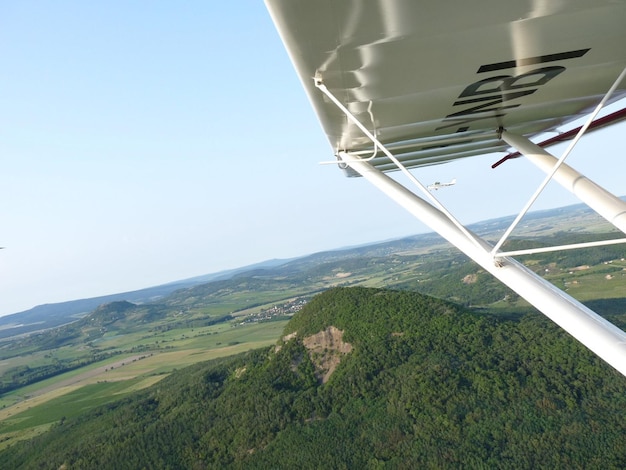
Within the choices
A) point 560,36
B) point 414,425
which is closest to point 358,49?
point 560,36

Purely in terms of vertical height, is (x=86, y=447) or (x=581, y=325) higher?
(x=581, y=325)

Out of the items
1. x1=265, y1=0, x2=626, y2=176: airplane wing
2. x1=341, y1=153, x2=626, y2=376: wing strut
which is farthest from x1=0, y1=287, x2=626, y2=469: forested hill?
x1=265, y1=0, x2=626, y2=176: airplane wing

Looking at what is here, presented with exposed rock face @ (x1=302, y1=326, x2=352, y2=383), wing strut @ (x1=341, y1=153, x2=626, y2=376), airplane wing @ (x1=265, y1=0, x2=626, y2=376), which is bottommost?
exposed rock face @ (x1=302, y1=326, x2=352, y2=383)

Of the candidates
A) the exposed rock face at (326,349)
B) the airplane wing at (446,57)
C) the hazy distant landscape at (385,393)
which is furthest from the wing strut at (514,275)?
the exposed rock face at (326,349)

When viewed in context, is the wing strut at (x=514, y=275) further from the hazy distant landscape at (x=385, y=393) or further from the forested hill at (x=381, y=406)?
the hazy distant landscape at (x=385, y=393)

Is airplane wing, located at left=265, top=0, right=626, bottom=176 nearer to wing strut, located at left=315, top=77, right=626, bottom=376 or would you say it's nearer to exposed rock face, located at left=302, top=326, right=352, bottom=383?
wing strut, located at left=315, top=77, right=626, bottom=376

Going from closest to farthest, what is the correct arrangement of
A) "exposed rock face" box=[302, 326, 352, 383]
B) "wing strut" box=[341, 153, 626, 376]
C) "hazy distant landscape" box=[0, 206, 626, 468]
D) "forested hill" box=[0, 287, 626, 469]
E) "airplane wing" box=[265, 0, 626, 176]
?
"airplane wing" box=[265, 0, 626, 176] → "wing strut" box=[341, 153, 626, 376] → "forested hill" box=[0, 287, 626, 469] → "hazy distant landscape" box=[0, 206, 626, 468] → "exposed rock face" box=[302, 326, 352, 383]

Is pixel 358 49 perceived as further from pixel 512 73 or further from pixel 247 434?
pixel 247 434

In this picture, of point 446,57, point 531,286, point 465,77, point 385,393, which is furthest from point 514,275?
point 385,393
